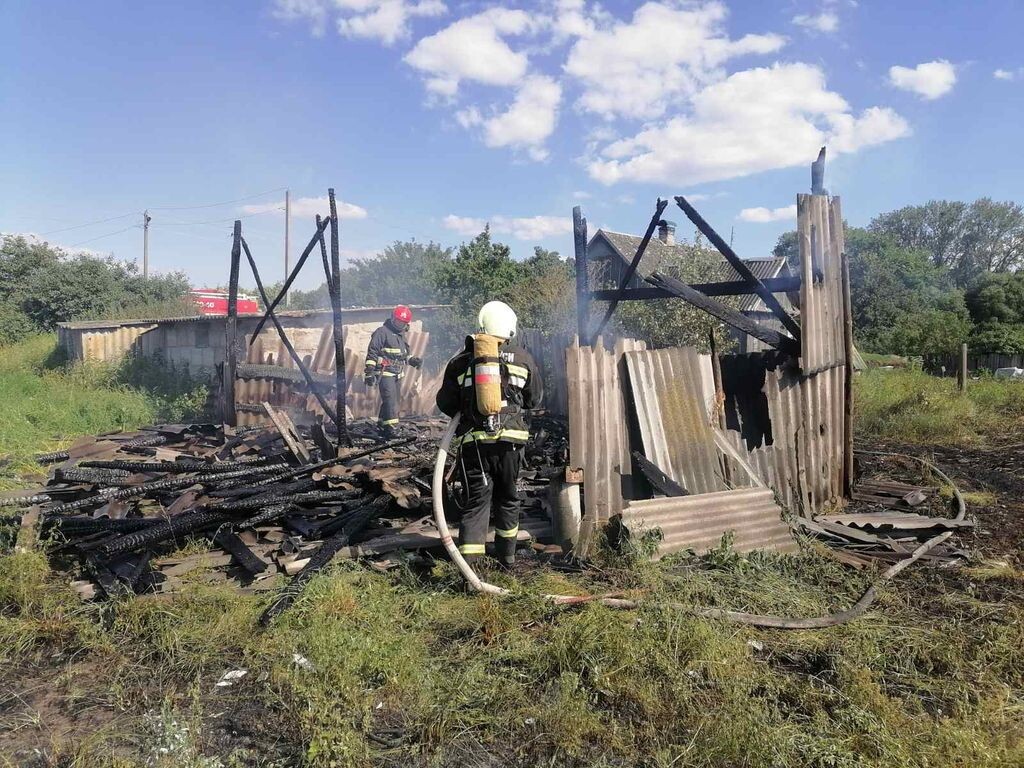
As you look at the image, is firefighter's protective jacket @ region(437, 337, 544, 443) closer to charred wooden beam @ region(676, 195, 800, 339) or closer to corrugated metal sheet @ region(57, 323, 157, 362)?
charred wooden beam @ region(676, 195, 800, 339)

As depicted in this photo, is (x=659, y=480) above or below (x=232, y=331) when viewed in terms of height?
below

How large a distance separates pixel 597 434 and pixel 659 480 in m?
0.66

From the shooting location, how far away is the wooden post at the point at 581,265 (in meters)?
7.16

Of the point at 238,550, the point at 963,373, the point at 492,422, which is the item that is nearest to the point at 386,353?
the point at 238,550

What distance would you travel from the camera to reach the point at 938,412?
37.9ft

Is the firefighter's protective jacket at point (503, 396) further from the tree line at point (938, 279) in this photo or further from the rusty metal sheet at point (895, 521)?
the tree line at point (938, 279)

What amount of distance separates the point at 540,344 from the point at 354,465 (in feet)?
19.5

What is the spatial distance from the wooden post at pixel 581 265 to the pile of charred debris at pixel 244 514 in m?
1.62

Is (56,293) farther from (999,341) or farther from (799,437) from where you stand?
(999,341)

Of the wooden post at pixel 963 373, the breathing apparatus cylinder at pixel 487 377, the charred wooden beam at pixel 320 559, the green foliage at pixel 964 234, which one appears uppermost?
the green foliage at pixel 964 234

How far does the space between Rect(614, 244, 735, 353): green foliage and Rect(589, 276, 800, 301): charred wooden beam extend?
7.94m

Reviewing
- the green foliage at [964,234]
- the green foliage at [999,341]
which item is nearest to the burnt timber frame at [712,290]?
the green foliage at [999,341]

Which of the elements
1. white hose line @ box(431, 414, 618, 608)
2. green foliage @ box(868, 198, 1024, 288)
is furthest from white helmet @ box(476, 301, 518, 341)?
green foliage @ box(868, 198, 1024, 288)

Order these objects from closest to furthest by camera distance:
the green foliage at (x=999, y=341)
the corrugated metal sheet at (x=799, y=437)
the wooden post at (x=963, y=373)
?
the corrugated metal sheet at (x=799, y=437), the wooden post at (x=963, y=373), the green foliage at (x=999, y=341)
